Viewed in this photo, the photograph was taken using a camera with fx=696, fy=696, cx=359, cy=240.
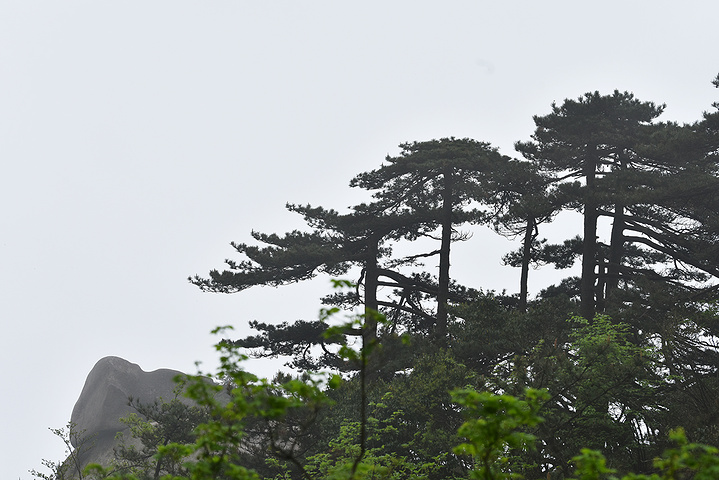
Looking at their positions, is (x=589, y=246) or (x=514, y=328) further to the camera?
(x=589, y=246)

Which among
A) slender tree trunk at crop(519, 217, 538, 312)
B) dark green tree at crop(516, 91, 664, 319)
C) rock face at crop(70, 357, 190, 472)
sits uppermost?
dark green tree at crop(516, 91, 664, 319)

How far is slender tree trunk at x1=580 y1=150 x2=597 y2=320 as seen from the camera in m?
20.5

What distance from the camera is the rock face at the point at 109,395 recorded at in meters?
34.2

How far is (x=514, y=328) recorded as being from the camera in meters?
16.2

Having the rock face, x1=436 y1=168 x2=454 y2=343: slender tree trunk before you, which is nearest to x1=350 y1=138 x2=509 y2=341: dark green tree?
x1=436 y1=168 x2=454 y2=343: slender tree trunk

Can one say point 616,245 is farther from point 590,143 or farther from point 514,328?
point 514,328

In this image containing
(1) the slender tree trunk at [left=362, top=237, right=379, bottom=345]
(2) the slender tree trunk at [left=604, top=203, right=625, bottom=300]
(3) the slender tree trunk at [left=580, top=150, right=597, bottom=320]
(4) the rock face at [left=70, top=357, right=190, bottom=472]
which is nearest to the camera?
(3) the slender tree trunk at [left=580, top=150, right=597, bottom=320]

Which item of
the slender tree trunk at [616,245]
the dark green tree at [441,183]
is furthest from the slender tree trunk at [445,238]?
the slender tree trunk at [616,245]

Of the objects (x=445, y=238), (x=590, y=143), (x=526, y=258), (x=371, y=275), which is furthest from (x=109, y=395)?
(x=590, y=143)

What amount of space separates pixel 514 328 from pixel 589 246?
22.1ft

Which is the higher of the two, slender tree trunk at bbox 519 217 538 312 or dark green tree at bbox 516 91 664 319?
dark green tree at bbox 516 91 664 319

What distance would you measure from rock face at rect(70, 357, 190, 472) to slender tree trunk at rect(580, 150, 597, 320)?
21.7 metres

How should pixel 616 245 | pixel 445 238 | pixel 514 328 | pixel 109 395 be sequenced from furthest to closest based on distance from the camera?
pixel 109 395
pixel 445 238
pixel 616 245
pixel 514 328

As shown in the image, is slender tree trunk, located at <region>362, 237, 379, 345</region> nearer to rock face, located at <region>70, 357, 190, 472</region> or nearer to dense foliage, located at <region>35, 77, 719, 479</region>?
dense foliage, located at <region>35, 77, 719, 479</region>
